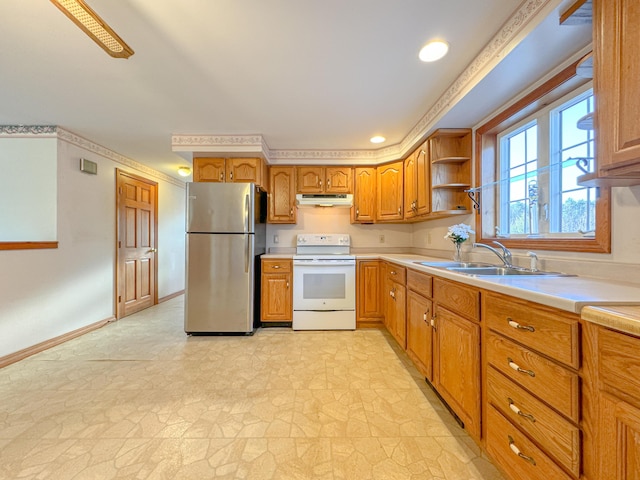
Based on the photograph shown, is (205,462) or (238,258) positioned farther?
(238,258)

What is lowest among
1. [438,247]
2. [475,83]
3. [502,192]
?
[438,247]

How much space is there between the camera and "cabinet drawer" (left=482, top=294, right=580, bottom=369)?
79 cm

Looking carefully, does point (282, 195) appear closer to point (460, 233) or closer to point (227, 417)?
point (460, 233)

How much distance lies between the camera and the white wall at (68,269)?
233cm

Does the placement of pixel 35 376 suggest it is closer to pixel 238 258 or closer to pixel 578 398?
pixel 238 258

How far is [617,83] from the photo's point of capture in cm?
87

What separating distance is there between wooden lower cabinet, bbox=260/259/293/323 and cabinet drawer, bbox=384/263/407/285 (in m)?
1.12

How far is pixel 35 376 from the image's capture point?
2.00 metres

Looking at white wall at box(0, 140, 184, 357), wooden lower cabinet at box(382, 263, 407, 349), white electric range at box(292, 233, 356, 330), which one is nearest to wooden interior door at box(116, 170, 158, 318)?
white wall at box(0, 140, 184, 357)

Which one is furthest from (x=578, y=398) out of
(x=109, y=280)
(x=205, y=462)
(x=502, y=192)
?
(x=109, y=280)

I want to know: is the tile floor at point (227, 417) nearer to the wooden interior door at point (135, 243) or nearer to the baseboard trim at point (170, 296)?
the wooden interior door at point (135, 243)

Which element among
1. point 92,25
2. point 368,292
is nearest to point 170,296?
point 368,292

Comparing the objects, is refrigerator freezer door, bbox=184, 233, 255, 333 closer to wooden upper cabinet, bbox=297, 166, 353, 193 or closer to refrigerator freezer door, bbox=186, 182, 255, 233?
refrigerator freezer door, bbox=186, 182, 255, 233

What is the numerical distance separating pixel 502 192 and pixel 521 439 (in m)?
1.75
